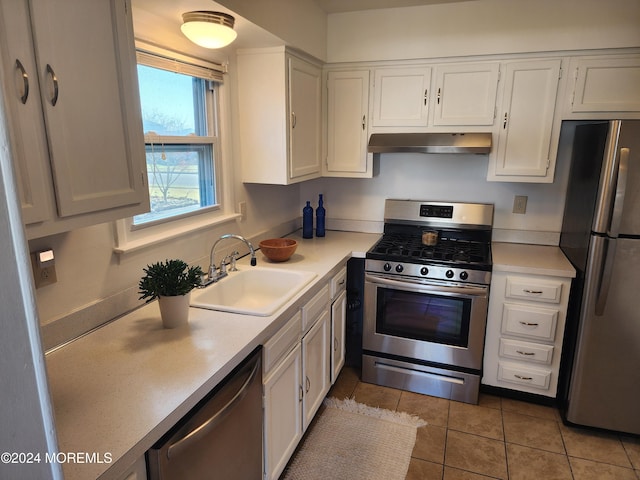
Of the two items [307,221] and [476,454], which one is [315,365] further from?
[307,221]

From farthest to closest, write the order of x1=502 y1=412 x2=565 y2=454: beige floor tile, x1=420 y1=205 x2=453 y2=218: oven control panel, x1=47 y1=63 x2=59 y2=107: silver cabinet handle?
1. x1=420 y1=205 x2=453 y2=218: oven control panel
2. x1=502 y1=412 x2=565 y2=454: beige floor tile
3. x1=47 y1=63 x2=59 y2=107: silver cabinet handle

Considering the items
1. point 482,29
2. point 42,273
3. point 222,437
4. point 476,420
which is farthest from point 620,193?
point 42,273

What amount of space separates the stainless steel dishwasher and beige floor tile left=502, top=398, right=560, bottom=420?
5.57 ft

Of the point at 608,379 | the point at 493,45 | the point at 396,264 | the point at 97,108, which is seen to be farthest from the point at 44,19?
the point at 608,379

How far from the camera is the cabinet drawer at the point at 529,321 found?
242 centimetres

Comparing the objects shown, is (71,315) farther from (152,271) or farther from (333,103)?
(333,103)

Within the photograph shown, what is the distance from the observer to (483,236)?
9.54 ft

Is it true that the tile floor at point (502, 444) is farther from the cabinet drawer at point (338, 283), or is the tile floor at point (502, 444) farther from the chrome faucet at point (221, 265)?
the chrome faucet at point (221, 265)

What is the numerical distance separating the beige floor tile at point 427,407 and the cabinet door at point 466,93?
1780 mm

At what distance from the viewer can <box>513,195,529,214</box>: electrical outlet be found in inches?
113

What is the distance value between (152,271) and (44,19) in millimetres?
812

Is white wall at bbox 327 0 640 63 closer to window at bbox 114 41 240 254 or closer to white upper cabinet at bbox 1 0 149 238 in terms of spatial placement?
window at bbox 114 41 240 254

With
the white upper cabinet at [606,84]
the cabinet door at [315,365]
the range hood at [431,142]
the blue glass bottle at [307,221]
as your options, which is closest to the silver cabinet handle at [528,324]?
the range hood at [431,142]

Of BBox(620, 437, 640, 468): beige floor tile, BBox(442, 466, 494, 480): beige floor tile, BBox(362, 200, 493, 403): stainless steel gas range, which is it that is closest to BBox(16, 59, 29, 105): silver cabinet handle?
BBox(362, 200, 493, 403): stainless steel gas range
